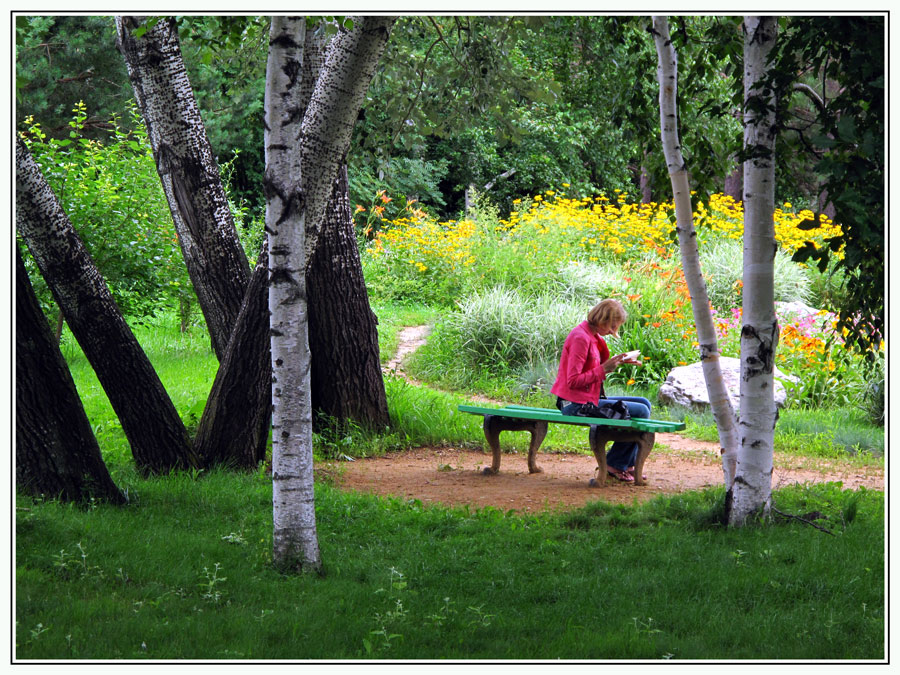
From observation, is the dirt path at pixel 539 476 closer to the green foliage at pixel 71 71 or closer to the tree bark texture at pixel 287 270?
the tree bark texture at pixel 287 270

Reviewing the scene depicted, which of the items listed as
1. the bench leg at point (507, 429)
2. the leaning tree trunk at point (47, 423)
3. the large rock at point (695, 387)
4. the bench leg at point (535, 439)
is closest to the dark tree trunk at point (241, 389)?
the leaning tree trunk at point (47, 423)

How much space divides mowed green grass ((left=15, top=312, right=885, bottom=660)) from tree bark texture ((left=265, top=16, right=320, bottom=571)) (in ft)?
1.83

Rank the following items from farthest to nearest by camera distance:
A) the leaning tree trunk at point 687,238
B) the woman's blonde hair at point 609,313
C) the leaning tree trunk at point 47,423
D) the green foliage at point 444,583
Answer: the woman's blonde hair at point 609,313 < the leaning tree trunk at point 687,238 < the leaning tree trunk at point 47,423 < the green foliage at point 444,583

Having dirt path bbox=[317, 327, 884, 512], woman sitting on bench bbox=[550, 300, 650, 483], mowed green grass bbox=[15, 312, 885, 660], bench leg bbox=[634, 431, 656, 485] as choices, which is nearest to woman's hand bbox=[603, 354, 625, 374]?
woman sitting on bench bbox=[550, 300, 650, 483]

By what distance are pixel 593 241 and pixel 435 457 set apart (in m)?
7.42

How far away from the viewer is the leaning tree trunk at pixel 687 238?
502 centimetres

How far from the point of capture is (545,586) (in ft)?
13.6

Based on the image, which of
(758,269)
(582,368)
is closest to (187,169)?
(582,368)

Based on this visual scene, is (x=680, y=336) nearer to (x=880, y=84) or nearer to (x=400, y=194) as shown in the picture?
(x=880, y=84)

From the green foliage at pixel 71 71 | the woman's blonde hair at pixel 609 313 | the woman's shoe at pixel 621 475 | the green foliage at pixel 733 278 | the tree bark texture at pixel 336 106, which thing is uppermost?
the green foliage at pixel 71 71

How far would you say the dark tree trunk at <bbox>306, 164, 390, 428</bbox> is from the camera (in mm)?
7586

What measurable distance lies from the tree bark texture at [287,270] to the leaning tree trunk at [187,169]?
2464 millimetres

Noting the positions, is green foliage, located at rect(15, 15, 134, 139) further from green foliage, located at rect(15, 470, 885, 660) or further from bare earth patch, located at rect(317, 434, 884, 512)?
green foliage, located at rect(15, 470, 885, 660)

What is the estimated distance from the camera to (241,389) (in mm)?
6355
